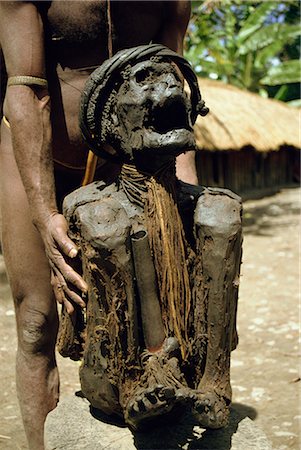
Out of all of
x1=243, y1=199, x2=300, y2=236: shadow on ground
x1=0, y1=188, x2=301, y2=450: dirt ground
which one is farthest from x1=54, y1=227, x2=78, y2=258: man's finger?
x1=243, y1=199, x2=300, y2=236: shadow on ground

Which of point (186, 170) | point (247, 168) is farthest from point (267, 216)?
point (186, 170)

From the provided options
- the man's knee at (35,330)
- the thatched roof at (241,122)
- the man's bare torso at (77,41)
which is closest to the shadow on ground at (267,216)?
→ the thatched roof at (241,122)

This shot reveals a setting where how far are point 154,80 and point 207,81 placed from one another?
11.1 meters

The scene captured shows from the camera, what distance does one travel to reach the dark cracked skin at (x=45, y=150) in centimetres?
184

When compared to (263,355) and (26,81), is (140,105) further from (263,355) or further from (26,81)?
(263,355)

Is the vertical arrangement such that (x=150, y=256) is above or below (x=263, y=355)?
above

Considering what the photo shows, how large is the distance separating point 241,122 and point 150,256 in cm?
1127

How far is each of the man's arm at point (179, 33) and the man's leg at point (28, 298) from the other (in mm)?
554

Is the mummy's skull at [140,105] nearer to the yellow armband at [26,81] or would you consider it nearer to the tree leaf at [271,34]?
the yellow armband at [26,81]

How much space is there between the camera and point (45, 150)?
1.86m

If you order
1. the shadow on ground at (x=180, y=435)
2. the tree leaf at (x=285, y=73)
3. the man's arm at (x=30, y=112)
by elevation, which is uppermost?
the man's arm at (x=30, y=112)

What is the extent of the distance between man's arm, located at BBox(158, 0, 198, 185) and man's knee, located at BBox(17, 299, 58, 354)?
68 cm

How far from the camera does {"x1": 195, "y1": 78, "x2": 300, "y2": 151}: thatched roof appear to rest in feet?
37.9

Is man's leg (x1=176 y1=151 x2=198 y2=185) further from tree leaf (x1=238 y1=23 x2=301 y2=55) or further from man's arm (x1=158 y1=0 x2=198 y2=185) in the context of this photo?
tree leaf (x1=238 y1=23 x2=301 y2=55)
